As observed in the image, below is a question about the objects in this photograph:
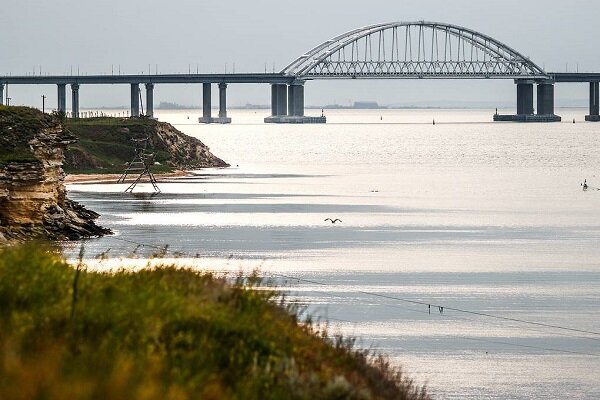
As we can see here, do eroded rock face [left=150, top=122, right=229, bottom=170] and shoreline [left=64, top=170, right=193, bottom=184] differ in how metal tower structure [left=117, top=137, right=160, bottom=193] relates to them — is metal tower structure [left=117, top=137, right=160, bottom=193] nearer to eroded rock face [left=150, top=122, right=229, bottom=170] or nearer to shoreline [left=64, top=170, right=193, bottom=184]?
shoreline [left=64, top=170, right=193, bottom=184]

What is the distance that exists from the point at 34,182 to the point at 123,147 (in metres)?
60.9

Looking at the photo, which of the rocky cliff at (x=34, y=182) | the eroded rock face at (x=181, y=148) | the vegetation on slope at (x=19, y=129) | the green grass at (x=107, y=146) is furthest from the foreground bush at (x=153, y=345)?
the eroded rock face at (x=181, y=148)

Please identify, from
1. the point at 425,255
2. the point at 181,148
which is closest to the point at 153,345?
the point at 425,255

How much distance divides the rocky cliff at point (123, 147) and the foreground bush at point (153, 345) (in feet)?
283

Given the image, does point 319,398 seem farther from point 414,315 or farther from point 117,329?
point 414,315

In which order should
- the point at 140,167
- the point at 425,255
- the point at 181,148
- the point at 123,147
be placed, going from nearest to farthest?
1. the point at 425,255
2. the point at 140,167
3. the point at 123,147
4. the point at 181,148

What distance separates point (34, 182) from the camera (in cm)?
5012

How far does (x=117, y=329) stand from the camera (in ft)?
40.9

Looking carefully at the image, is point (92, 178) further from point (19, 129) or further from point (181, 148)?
point (19, 129)

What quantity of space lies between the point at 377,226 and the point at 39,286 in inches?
1948

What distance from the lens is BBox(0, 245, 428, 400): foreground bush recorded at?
997 centimetres

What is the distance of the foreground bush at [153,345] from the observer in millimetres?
9969

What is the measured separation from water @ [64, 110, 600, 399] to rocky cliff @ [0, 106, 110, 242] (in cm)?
202

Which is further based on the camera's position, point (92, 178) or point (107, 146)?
point (107, 146)
